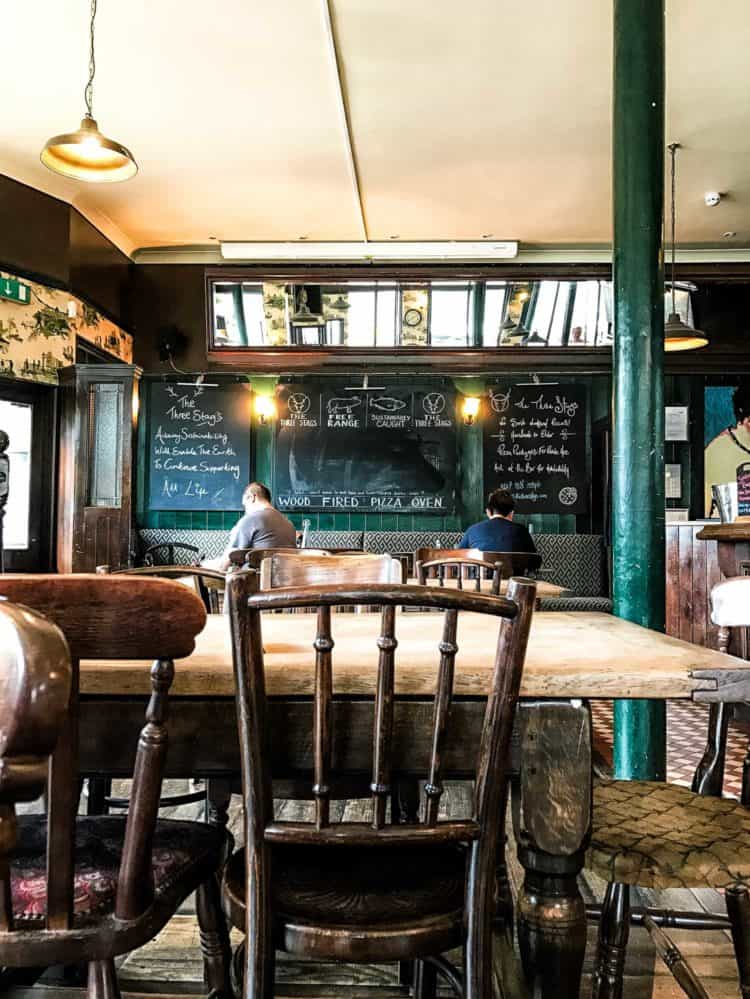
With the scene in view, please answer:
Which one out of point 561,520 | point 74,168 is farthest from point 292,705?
point 561,520

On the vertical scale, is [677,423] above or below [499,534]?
above

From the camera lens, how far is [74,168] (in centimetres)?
349

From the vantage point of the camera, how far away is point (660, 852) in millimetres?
1333

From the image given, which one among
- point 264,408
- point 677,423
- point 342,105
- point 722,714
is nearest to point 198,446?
point 264,408

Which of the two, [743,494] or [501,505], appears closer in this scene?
[743,494]

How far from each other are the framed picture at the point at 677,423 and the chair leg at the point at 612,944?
21.2ft

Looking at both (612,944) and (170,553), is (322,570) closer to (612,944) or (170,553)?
(612,944)

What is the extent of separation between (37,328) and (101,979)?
540 cm

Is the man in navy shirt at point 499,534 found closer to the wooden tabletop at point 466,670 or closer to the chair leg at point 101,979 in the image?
the wooden tabletop at point 466,670

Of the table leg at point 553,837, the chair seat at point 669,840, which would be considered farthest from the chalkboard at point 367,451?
the table leg at point 553,837

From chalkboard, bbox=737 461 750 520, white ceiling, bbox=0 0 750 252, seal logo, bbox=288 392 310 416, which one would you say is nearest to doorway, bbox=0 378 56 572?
white ceiling, bbox=0 0 750 252

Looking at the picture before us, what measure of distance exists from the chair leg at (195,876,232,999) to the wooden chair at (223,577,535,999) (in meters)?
0.26

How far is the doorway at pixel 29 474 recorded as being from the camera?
579 centimetres

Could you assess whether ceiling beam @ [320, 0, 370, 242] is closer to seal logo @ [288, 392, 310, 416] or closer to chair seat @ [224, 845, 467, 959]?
seal logo @ [288, 392, 310, 416]
